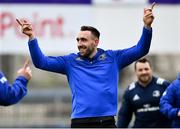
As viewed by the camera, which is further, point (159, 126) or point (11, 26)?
point (11, 26)

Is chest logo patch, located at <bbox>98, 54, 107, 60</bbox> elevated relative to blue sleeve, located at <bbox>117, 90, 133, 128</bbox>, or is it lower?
elevated

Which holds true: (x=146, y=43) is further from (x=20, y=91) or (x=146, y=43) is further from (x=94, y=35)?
(x=20, y=91)

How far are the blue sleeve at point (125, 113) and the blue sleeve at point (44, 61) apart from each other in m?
2.63

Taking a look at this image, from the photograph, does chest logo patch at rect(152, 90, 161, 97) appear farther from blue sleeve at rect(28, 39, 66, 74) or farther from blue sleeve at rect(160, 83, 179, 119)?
blue sleeve at rect(28, 39, 66, 74)

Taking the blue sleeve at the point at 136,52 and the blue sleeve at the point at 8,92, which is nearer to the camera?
the blue sleeve at the point at 8,92

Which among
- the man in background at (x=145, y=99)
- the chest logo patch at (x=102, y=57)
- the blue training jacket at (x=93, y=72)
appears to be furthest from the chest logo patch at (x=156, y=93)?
the chest logo patch at (x=102, y=57)

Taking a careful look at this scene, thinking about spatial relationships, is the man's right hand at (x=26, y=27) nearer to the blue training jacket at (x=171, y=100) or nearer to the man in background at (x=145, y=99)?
the blue training jacket at (x=171, y=100)

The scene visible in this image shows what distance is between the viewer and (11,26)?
14.2m

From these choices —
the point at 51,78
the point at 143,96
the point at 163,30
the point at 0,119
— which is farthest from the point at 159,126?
the point at 51,78

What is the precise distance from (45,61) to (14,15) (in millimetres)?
5838

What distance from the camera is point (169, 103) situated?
10.0m

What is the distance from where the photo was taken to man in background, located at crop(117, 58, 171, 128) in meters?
11.0

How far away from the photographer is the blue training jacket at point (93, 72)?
27.7 feet

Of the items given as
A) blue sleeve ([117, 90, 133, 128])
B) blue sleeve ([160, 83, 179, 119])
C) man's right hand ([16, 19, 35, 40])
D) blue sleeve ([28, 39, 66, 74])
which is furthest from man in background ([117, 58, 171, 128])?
man's right hand ([16, 19, 35, 40])
